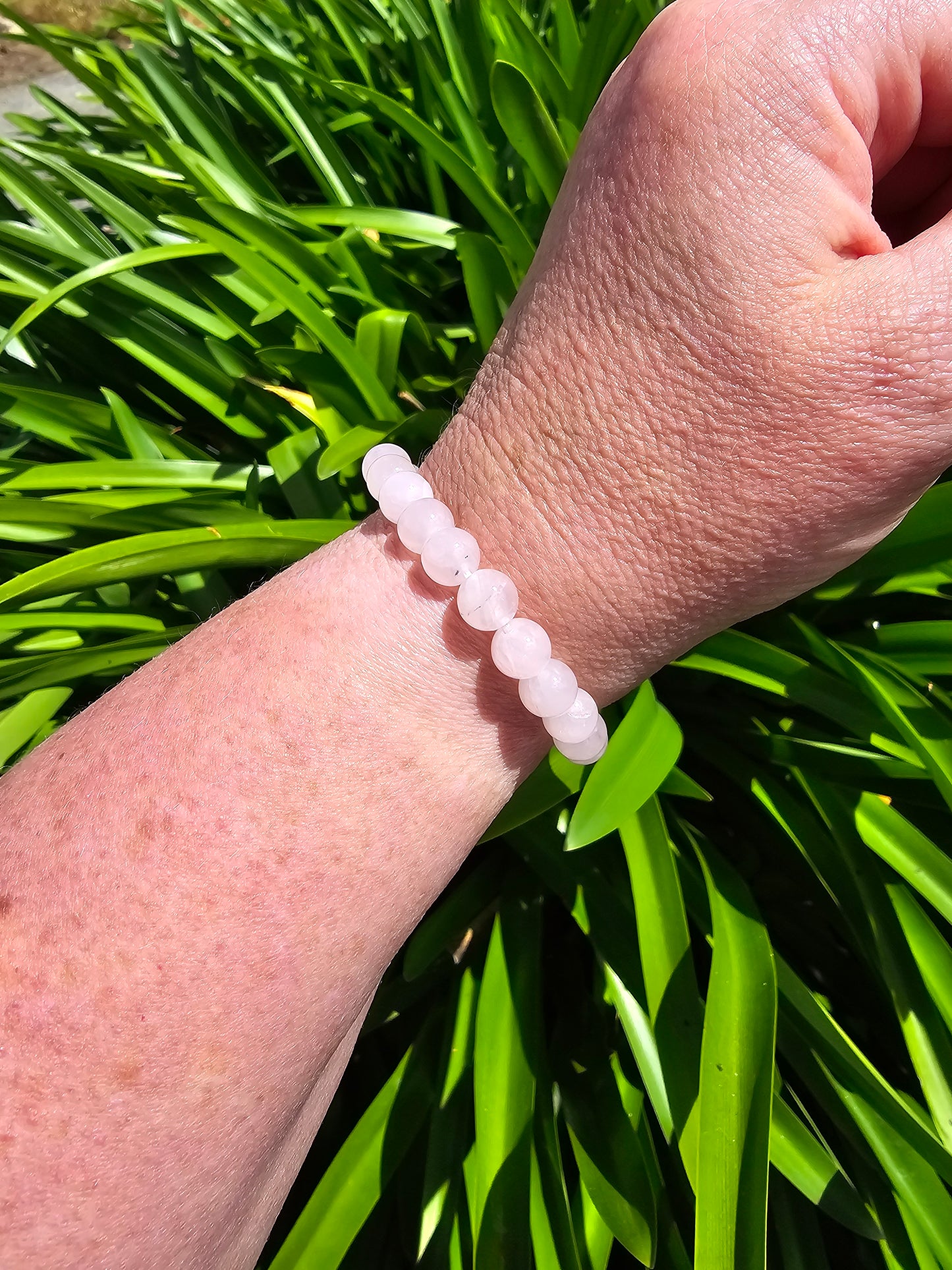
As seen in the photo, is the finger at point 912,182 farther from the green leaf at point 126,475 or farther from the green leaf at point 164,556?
the green leaf at point 126,475

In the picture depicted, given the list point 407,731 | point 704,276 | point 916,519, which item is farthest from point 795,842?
point 704,276

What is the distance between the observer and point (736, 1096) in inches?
26.1

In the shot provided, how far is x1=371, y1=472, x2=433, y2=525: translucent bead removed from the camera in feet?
2.08

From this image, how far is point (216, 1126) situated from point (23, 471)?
998 mm

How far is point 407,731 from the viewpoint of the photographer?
23.2 inches

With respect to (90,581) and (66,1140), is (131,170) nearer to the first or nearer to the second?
(90,581)

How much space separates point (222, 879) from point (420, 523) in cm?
32

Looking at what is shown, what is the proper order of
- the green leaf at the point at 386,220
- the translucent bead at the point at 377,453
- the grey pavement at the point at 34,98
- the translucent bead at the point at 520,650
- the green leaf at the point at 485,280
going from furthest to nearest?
1. the grey pavement at the point at 34,98
2. the green leaf at the point at 386,220
3. the green leaf at the point at 485,280
4. the translucent bead at the point at 377,453
5. the translucent bead at the point at 520,650

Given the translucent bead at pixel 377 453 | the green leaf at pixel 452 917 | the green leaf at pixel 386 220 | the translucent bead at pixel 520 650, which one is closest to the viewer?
the translucent bead at pixel 520 650

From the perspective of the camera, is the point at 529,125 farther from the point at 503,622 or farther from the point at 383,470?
the point at 503,622

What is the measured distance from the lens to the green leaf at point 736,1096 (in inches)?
23.7

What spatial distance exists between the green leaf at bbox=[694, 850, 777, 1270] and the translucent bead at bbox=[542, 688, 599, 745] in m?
0.33

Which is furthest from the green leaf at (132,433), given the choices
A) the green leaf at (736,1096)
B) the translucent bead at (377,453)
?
the green leaf at (736,1096)

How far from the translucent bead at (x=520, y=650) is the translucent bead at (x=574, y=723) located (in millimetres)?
47
